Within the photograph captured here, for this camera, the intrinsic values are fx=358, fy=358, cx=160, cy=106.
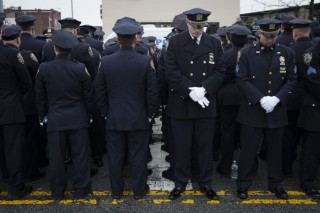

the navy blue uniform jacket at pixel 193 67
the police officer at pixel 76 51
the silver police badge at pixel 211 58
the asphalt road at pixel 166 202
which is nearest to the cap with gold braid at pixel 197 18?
the navy blue uniform jacket at pixel 193 67

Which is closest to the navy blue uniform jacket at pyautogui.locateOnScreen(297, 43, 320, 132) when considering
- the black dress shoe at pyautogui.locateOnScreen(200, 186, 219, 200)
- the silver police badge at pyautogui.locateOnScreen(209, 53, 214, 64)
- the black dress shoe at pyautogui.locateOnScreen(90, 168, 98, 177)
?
the silver police badge at pyautogui.locateOnScreen(209, 53, 214, 64)

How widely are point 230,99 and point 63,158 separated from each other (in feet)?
7.80

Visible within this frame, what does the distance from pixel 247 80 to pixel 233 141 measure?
1145mm

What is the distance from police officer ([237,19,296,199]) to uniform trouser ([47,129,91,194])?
6.49 ft

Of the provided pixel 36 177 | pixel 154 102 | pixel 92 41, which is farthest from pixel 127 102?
pixel 92 41

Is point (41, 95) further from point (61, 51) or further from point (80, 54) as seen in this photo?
point (80, 54)

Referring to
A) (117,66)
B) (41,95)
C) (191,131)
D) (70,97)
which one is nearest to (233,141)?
(191,131)

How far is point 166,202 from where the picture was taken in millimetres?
4383

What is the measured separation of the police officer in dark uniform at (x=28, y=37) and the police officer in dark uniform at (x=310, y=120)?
3.84 meters

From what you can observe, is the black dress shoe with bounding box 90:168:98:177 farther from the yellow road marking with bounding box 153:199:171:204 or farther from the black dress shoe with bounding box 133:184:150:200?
the yellow road marking with bounding box 153:199:171:204

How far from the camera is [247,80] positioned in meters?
4.39

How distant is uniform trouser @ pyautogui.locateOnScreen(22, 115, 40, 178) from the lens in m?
5.02

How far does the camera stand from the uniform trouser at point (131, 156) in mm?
4469

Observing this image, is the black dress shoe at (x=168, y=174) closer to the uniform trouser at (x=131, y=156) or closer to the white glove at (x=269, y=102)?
the uniform trouser at (x=131, y=156)
